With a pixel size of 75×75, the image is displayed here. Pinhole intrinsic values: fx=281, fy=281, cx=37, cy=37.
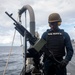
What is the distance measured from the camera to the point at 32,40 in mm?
8258

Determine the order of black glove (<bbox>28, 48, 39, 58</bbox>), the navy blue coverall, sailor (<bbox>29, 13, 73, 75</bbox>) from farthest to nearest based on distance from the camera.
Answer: black glove (<bbox>28, 48, 39, 58</bbox>) → sailor (<bbox>29, 13, 73, 75</bbox>) → the navy blue coverall

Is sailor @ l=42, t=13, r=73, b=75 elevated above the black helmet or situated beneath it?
situated beneath

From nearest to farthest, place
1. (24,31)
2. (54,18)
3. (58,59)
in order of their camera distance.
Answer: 1. (54,18)
2. (58,59)
3. (24,31)

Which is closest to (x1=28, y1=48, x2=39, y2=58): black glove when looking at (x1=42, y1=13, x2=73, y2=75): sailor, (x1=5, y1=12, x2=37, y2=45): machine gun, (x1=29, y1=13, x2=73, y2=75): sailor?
(x1=29, y1=13, x2=73, y2=75): sailor

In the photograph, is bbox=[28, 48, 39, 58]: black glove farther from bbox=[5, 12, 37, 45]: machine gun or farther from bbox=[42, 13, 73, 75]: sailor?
bbox=[5, 12, 37, 45]: machine gun

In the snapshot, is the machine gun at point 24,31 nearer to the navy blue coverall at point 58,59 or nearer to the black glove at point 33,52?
the black glove at point 33,52

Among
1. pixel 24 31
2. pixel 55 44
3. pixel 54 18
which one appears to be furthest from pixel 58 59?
pixel 24 31

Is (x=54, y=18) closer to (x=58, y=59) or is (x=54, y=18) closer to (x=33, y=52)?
(x=58, y=59)

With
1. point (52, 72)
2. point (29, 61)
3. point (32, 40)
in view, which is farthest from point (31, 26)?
point (52, 72)

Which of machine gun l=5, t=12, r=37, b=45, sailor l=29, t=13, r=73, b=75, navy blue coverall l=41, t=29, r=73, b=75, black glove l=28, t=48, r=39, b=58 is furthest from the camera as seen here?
machine gun l=5, t=12, r=37, b=45

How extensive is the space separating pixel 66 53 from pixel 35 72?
2147mm

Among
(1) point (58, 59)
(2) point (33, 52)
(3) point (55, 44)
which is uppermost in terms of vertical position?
(3) point (55, 44)

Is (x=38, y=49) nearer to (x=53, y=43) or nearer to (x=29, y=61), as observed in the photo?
(x=53, y=43)

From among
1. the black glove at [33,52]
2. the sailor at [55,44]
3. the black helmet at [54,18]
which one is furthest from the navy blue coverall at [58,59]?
the black glove at [33,52]
